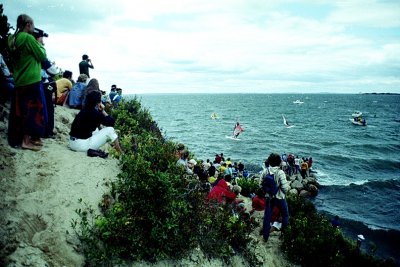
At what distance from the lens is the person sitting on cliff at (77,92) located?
31.6ft

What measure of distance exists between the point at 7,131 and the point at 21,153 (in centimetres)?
86

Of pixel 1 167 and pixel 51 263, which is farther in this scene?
pixel 1 167

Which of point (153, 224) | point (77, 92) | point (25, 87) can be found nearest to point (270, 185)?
point (153, 224)

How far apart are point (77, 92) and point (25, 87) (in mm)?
4534

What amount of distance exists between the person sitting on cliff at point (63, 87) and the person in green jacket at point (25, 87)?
450 centimetres

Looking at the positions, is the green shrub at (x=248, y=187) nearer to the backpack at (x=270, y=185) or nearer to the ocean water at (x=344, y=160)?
the ocean water at (x=344, y=160)

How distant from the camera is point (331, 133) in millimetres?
54031

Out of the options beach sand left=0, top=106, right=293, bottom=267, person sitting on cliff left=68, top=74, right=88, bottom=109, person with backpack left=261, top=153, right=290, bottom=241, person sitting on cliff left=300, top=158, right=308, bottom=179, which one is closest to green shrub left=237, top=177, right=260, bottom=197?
person with backpack left=261, top=153, right=290, bottom=241

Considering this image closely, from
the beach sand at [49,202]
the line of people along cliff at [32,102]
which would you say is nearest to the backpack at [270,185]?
the beach sand at [49,202]

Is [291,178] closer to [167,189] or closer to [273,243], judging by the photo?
[273,243]

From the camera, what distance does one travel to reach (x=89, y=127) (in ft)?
21.6

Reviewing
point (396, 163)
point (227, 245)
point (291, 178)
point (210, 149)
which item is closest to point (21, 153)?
point (227, 245)

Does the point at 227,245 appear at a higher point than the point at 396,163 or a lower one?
higher

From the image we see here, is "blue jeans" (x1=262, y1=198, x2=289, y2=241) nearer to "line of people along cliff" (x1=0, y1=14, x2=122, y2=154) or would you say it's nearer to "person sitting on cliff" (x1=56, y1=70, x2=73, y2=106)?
"line of people along cliff" (x1=0, y1=14, x2=122, y2=154)
